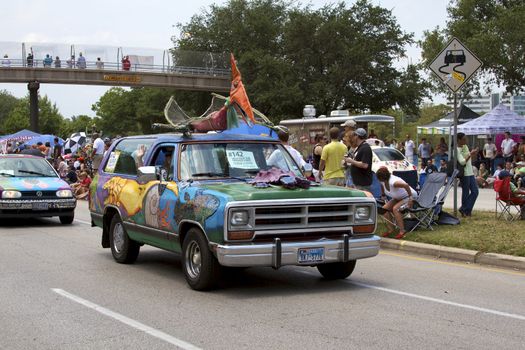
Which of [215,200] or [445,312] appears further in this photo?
[215,200]

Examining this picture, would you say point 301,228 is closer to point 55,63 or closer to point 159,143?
point 159,143

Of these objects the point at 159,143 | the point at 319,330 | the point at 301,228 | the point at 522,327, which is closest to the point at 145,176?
the point at 159,143

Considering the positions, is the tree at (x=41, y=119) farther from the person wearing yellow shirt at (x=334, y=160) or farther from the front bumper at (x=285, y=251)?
the front bumper at (x=285, y=251)

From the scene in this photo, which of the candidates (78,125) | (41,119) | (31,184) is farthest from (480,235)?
(78,125)

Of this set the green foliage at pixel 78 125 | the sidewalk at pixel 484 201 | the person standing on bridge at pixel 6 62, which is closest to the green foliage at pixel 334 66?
the person standing on bridge at pixel 6 62

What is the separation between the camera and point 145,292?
26.9ft

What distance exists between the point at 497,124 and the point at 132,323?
1010 inches

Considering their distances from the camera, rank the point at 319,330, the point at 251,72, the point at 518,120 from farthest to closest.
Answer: the point at 251,72 → the point at 518,120 → the point at 319,330

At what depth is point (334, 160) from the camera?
12898 mm

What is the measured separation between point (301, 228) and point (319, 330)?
5.57ft

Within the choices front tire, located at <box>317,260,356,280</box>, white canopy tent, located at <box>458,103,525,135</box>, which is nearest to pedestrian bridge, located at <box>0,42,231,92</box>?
white canopy tent, located at <box>458,103,525,135</box>

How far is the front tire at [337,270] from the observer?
873 centimetres

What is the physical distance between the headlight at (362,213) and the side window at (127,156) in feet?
10.7

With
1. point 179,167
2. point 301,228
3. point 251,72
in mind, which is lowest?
point 301,228
